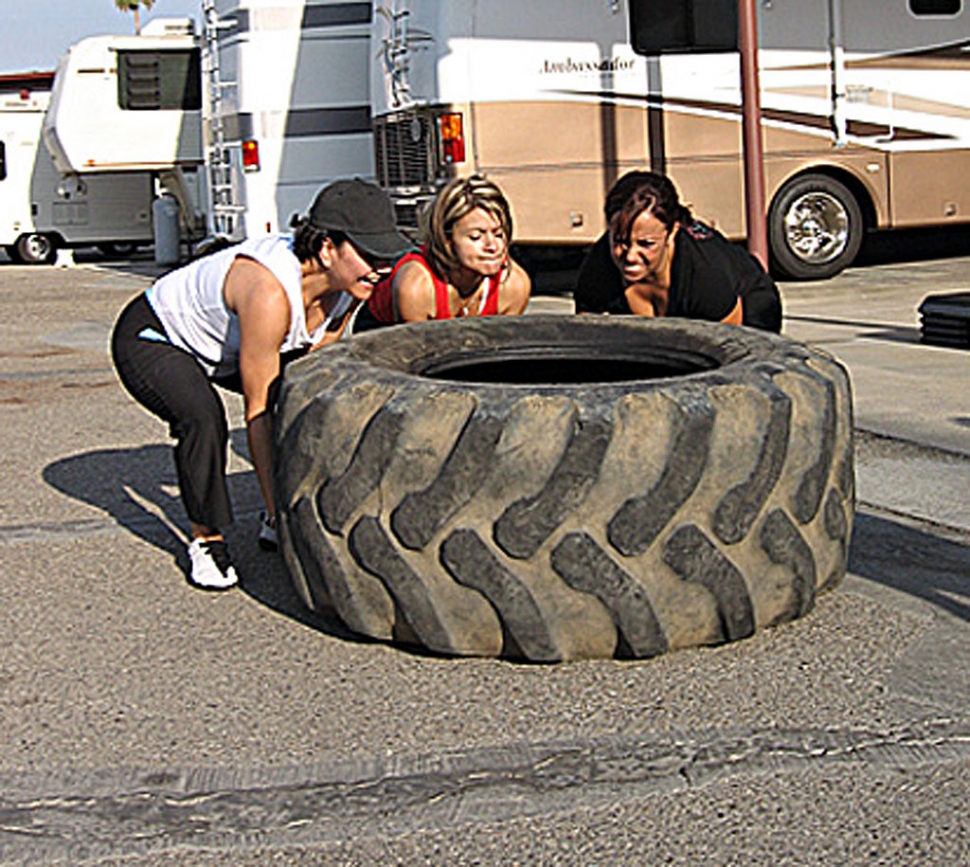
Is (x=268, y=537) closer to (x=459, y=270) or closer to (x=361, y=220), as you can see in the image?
(x=459, y=270)

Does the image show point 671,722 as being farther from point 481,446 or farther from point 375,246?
point 375,246

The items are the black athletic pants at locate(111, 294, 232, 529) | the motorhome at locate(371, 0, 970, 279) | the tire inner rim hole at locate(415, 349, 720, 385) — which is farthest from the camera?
the motorhome at locate(371, 0, 970, 279)

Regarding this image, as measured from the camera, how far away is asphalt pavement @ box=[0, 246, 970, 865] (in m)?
3.09

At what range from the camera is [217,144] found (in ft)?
53.2

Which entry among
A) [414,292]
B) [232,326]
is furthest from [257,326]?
[414,292]

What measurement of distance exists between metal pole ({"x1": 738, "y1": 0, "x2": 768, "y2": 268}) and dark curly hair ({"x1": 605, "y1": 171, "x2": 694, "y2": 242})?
14.8 feet

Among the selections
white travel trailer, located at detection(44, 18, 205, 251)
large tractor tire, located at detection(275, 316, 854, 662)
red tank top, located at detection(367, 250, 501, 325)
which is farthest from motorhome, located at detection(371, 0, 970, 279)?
large tractor tire, located at detection(275, 316, 854, 662)

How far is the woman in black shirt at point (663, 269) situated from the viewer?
5.20 meters

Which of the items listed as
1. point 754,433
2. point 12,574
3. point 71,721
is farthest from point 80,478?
point 754,433

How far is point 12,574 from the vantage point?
5.17 metres

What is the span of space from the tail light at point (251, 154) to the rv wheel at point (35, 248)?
9.29 meters

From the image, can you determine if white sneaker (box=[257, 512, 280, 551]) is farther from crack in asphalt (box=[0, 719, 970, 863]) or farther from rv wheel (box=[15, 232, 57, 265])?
rv wheel (box=[15, 232, 57, 265])

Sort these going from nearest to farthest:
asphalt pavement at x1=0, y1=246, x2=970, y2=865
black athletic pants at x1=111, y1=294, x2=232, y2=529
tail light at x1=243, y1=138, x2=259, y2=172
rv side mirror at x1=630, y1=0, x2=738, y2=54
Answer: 1. asphalt pavement at x1=0, y1=246, x2=970, y2=865
2. black athletic pants at x1=111, y1=294, x2=232, y2=529
3. rv side mirror at x1=630, y1=0, x2=738, y2=54
4. tail light at x1=243, y1=138, x2=259, y2=172

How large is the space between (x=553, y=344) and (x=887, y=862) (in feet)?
8.33
